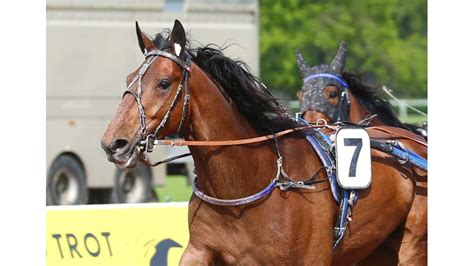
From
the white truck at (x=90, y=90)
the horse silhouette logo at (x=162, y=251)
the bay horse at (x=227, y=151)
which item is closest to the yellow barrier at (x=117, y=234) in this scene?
the horse silhouette logo at (x=162, y=251)

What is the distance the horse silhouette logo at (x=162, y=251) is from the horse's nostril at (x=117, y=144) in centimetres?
255

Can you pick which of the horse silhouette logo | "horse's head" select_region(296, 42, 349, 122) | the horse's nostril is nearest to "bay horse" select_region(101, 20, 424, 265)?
the horse's nostril

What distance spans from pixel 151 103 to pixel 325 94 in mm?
3092

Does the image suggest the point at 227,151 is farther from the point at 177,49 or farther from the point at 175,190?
the point at 175,190

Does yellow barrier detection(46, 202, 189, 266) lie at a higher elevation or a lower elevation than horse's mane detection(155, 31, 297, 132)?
lower

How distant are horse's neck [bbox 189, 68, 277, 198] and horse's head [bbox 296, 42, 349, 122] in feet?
7.98

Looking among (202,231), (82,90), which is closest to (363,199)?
(202,231)

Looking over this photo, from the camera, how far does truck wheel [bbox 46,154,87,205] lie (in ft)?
44.8

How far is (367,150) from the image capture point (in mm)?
5113

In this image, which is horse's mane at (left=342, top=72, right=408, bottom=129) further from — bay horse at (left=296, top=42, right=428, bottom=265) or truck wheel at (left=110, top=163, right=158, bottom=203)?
truck wheel at (left=110, top=163, right=158, bottom=203)

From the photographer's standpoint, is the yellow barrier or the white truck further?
the white truck

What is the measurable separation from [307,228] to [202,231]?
521 mm

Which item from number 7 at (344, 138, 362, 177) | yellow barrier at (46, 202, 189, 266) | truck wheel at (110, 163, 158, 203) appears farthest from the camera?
truck wheel at (110, 163, 158, 203)
